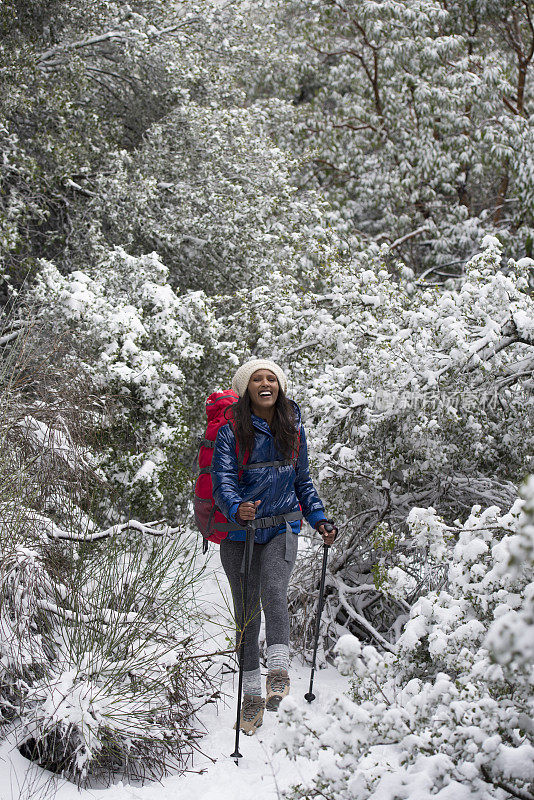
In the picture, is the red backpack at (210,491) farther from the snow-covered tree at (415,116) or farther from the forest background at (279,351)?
the snow-covered tree at (415,116)

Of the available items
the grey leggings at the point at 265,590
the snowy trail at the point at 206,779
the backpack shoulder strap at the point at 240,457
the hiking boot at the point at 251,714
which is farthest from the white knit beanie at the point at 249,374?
the snowy trail at the point at 206,779

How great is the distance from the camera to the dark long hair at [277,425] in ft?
12.3

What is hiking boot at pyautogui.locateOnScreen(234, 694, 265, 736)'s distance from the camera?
353 cm

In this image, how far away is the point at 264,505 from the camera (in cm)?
373

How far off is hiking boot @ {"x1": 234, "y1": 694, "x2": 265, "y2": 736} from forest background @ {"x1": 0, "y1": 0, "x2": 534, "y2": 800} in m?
0.24

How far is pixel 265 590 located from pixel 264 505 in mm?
392

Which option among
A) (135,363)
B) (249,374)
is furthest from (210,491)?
(135,363)

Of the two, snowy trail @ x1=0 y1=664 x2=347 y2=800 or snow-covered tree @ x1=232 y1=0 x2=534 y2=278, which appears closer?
snowy trail @ x1=0 y1=664 x2=347 y2=800

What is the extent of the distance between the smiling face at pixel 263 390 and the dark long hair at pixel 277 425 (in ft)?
0.11

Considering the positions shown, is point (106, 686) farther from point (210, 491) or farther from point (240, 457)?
point (240, 457)

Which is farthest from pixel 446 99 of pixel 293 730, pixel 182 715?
pixel 293 730

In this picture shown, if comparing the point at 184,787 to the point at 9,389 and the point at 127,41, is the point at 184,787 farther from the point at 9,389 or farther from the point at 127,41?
the point at 127,41

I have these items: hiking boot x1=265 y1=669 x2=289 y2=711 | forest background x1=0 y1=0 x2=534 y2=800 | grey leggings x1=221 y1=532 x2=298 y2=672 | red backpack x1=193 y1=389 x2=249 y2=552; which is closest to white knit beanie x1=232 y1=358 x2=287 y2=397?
red backpack x1=193 y1=389 x2=249 y2=552

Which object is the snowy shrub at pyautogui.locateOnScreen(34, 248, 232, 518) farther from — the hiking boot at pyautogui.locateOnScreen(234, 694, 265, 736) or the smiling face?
the hiking boot at pyautogui.locateOnScreen(234, 694, 265, 736)
